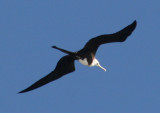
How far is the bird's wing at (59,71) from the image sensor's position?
66.3 ft

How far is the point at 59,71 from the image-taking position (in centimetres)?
2072

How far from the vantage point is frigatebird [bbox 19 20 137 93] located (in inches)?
734

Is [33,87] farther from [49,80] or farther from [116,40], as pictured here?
[116,40]

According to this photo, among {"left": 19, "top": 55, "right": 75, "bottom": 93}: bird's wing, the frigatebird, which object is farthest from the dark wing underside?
{"left": 19, "top": 55, "right": 75, "bottom": 93}: bird's wing

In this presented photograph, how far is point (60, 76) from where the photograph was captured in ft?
68.5

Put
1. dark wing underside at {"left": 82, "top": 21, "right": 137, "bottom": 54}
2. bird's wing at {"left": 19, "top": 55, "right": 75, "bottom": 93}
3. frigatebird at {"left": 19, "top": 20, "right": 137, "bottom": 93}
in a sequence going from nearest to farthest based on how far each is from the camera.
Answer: dark wing underside at {"left": 82, "top": 21, "right": 137, "bottom": 54}, frigatebird at {"left": 19, "top": 20, "right": 137, "bottom": 93}, bird's wing at {"left": 19, "top": 55, "right": 75, "bottom": 93}

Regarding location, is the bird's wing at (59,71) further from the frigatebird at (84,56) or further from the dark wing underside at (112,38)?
the dark wing underside at (112,38)

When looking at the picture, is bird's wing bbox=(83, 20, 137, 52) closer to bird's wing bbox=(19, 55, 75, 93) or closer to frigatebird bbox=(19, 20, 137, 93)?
frigatebird bbox=(19, 20, 137, 93)

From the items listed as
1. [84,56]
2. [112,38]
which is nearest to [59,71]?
[84,56]

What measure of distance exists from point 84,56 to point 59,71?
1.35 meters

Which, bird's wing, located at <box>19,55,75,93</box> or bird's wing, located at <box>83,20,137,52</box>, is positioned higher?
bird's wing, located at <box>19,55,75,93</box>

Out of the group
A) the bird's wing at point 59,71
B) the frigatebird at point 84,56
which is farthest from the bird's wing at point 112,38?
the bird's wing at point 59,71

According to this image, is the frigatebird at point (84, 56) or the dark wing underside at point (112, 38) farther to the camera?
the frigatebird at point (84, 56)

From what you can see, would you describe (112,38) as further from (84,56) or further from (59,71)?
(59,71)
